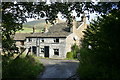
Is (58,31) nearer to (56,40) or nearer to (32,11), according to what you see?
(56,40)

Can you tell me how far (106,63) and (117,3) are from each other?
8.00 feet

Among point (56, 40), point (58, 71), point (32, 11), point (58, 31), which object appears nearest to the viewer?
point (32, 11)

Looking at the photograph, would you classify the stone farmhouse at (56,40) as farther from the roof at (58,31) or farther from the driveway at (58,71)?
the driveway at (58,71)

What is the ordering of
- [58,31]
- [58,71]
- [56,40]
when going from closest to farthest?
1. [58,71]
2. [56,40]
3. [58,31]

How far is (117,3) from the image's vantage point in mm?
5277

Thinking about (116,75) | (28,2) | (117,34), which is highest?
(28,2)

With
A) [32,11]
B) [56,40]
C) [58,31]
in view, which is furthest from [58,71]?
[58,31]

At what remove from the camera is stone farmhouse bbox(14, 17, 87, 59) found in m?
32.0

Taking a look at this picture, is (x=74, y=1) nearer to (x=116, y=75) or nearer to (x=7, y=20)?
(x=7, y=20)

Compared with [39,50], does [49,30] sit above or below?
above

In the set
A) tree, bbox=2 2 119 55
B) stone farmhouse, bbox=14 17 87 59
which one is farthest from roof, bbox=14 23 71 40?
tree, bbox=2 2 119 55

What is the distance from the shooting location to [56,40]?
32688 millimetres

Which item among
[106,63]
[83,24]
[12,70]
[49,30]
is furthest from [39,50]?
[106,63]

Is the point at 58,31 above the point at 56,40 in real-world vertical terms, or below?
above
